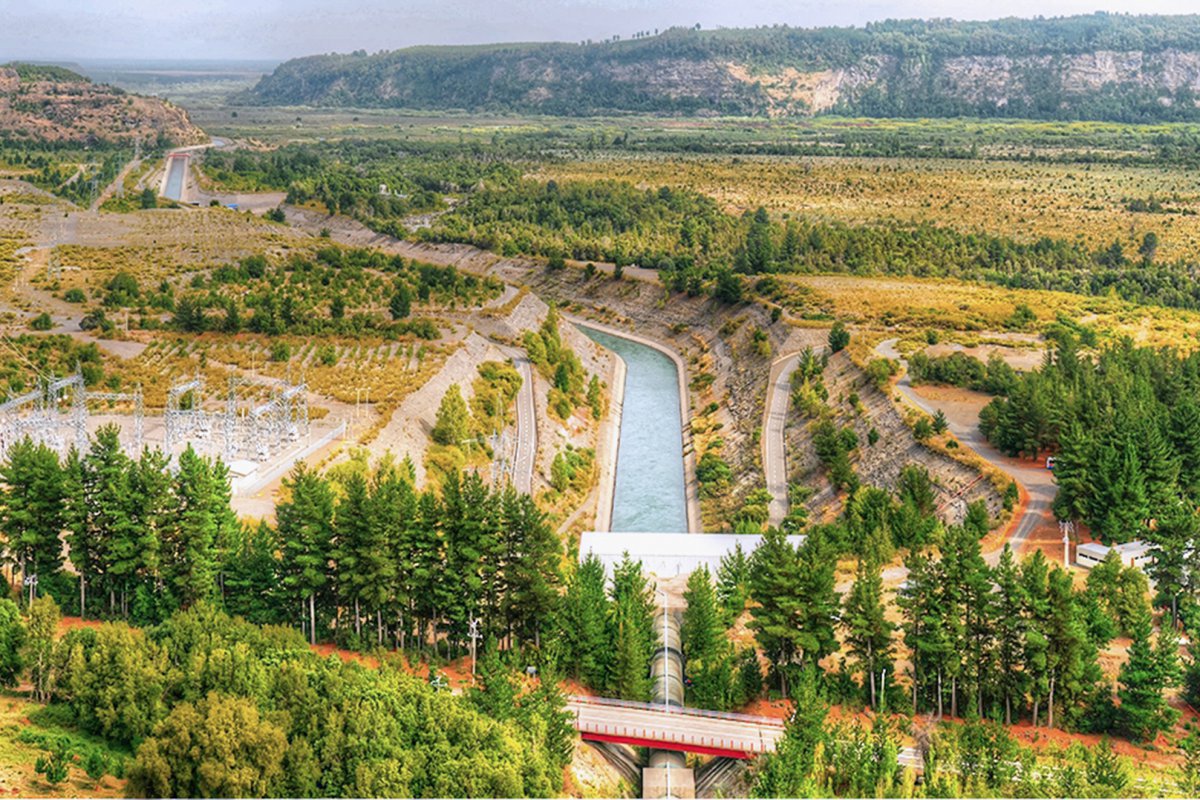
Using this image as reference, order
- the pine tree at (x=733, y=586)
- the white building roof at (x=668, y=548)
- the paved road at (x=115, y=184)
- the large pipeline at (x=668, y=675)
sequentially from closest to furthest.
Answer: the large pipeline at (x=668, y=675), the pine tree at (x=733, y=586), the white building roof at (x=668, y=548), the paved road at (x=115, y=184)

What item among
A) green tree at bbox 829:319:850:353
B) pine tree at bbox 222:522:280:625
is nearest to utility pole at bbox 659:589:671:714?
pine tree at bbox 222:522:280:625

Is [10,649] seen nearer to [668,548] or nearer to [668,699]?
[668,699]

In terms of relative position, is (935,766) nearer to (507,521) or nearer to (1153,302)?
(507,521)

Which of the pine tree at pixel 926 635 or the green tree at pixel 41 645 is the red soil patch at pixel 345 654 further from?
the pine tree at pixel 926 635

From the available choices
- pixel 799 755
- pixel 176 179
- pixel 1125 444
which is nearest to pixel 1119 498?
pixel 1125 444

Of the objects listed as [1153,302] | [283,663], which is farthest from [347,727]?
A: [1153,302]

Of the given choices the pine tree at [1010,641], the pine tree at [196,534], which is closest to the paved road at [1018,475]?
the pine tree at [1010,641]

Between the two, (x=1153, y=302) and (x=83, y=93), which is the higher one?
(x=83, y=93)
